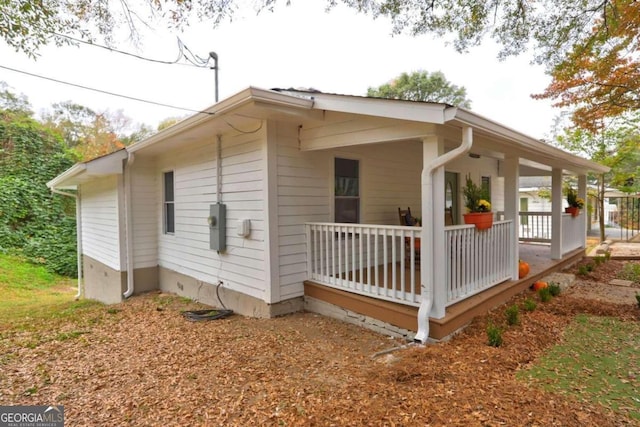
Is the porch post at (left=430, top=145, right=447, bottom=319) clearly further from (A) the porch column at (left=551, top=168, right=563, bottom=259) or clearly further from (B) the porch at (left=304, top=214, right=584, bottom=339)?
(A) the porch column at (left=551, top=168, right=563, bottom=259)

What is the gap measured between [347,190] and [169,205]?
3.93 metres

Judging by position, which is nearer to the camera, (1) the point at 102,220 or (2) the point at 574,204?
(2) the point at 574,204

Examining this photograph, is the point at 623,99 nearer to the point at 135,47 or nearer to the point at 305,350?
the point at 305,350

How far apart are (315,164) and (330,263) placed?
143 centimetres

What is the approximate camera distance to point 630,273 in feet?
21.7

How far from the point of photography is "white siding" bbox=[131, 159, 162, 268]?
691 centimetres

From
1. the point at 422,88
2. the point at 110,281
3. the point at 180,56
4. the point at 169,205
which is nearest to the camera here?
the point at 180,56

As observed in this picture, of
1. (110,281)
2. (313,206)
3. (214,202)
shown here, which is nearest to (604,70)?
(313,206)

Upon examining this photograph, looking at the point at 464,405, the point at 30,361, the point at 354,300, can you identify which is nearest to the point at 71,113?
the point at 30,361

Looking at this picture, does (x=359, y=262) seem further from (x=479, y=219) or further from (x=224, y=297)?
(x=224, y=297)

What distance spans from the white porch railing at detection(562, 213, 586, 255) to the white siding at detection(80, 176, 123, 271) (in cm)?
929

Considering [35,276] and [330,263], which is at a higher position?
[330,263]

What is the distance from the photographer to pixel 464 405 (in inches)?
89.7

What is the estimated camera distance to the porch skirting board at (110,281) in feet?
22.8
